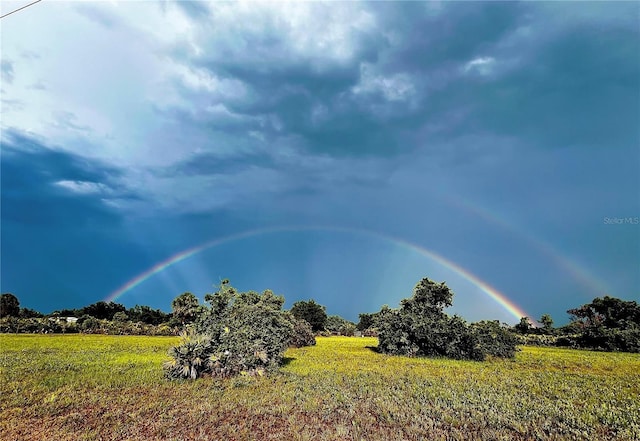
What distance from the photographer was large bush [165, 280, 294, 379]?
14477 mm

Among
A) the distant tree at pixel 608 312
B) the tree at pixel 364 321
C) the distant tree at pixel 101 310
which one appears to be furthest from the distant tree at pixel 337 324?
the distant tree at pixel 101 310

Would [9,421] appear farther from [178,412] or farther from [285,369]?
[285,369]

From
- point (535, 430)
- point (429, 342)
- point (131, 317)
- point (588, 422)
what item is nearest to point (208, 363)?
point (535, 430)

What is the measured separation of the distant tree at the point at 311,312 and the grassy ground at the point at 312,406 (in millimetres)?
54015

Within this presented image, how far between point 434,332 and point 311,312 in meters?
46.6

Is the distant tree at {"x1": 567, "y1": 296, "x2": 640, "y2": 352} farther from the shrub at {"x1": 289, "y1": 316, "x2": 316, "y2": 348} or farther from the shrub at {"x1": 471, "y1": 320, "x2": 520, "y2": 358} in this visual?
the shrub at {"x1": 289, "y1": 316, "x2": 316, "y2": 348}

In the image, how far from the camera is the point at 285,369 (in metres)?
17.7

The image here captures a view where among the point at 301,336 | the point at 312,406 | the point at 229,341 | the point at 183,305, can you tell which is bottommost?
the point at 312,406

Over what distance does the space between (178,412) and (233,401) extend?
5.89 ft

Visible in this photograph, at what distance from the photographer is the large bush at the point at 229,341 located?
47.5 ft

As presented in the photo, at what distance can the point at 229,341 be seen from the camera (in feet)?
50.8

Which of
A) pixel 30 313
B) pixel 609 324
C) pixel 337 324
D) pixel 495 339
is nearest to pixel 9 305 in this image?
pixel 30 313

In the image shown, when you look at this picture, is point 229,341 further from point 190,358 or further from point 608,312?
point 608,312

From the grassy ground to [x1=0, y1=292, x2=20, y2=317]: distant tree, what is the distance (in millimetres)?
72789
